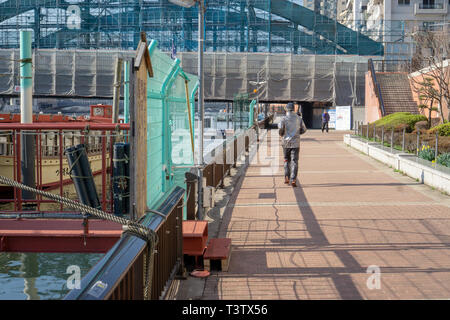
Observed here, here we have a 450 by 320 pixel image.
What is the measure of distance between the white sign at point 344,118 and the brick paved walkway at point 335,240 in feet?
119

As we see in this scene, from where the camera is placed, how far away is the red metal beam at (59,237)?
726cm

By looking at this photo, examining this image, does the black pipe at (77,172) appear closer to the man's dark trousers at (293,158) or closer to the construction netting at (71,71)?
the man's dark trousers at (293,158)

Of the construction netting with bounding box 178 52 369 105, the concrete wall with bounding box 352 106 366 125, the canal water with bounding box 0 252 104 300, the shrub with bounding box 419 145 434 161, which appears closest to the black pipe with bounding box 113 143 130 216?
the canal water with bounding box 0 252 104 300

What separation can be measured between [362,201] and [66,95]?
5474cm

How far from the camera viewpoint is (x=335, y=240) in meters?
8.16

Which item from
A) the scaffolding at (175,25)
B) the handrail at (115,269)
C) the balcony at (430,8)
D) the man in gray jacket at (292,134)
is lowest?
the handrail at (115,269)

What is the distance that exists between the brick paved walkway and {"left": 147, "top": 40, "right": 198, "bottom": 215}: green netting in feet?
3.90

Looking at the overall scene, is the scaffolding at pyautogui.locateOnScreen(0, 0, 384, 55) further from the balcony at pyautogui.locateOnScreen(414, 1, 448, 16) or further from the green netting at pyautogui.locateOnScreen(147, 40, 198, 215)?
the green netting at pyautogui.locateOnScreen(147, 40, 198, 215)

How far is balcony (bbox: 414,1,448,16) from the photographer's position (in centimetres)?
7238

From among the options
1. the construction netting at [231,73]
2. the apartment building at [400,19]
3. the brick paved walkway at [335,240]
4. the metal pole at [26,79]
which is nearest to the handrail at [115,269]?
the brick paved walkway at [335,240]

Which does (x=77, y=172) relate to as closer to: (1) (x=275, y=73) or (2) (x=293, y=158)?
(2) (x=293, y=158)
